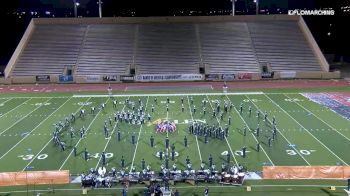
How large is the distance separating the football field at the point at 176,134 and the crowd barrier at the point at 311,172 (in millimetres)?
1438

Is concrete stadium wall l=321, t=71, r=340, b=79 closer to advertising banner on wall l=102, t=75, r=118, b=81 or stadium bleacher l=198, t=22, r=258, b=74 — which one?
stadium bleacher l=198, t=22, r=258, b=74

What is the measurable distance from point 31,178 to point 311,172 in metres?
8.79

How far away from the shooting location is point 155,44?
40.4m

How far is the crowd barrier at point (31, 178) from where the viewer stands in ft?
43.5

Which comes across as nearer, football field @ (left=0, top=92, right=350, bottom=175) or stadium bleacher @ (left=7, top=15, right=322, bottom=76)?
football field @ (left=0, top=92, right=350, bottom=175)

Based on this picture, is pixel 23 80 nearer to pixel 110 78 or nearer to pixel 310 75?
pixel 110 78

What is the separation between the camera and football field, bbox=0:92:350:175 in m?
15.7

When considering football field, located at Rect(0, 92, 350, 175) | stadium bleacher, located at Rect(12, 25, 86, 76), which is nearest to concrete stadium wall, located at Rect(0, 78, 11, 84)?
stadium bleacher, located at Rect(12, 25, 86, 76)

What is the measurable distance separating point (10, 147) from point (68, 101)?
31.2 ft

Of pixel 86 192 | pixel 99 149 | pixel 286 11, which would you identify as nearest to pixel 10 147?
pixel 99 149

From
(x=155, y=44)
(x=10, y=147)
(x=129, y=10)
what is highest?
(x=129, y=10)

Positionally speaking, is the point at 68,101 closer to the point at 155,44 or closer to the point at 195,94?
the point at 195,94

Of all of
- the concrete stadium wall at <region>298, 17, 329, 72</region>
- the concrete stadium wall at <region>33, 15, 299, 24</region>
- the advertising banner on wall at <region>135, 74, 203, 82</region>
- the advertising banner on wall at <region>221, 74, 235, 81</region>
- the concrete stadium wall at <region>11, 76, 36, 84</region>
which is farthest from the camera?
the concrete stadium wall at <region>33, 15, 299, 24</region>

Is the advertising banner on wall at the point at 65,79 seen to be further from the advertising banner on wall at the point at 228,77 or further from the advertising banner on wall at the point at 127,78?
the advertising banner on wall at the point at 228,77
